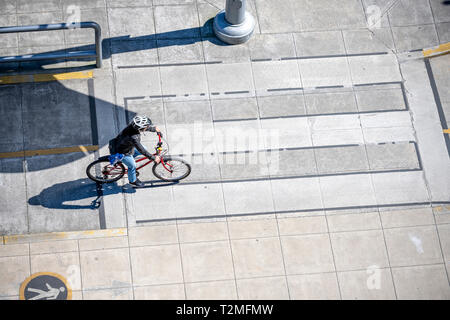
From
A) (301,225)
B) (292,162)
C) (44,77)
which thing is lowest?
(301,225)

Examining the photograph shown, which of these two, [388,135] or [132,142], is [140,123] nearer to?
[132,142]

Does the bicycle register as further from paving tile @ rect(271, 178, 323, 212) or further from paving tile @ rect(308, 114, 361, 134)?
paving tile @ rect(308, 114, 361, 134)

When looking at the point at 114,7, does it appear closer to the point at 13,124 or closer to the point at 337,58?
the point at 13,124

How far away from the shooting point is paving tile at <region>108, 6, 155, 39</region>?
11.0 meters

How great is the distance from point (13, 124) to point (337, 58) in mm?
7348

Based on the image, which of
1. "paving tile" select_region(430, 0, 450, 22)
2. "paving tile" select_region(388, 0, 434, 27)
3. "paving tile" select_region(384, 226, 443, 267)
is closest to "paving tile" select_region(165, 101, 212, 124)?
"paving tile" select_region(384, 226, 443, 267)

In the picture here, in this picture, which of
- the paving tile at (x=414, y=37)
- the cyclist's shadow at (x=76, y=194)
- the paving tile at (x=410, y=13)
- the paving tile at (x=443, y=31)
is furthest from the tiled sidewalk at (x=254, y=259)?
the paving tile at (x=410, y=13)

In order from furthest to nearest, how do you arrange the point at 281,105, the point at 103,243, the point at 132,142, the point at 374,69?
1. the point at 374,69
2. the point at 281,105
3. the point at 103,243
4. the point at 132,142

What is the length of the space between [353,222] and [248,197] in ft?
7.31

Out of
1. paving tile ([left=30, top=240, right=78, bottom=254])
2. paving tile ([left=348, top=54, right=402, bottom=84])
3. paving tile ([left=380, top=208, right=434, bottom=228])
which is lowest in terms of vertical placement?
paving tile ([left=380, top=208, right=434, bottom=228])

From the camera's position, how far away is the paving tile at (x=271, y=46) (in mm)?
11047

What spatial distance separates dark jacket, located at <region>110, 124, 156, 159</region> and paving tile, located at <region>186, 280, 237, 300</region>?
8.79 ft

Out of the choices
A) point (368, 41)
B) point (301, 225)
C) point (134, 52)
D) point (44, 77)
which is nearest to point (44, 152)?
point (44, 77)

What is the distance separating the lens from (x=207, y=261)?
30.6 feet
